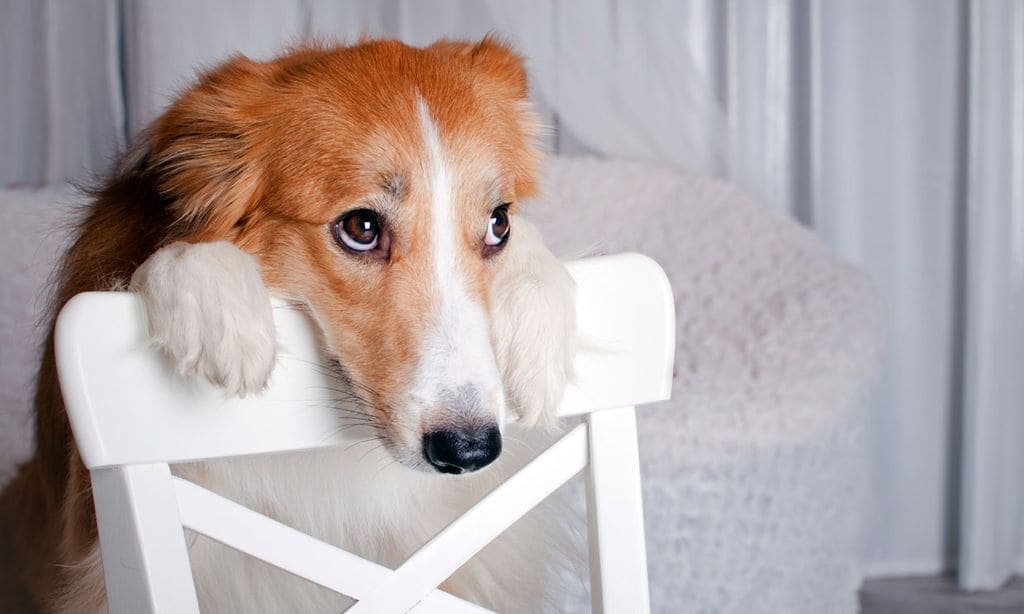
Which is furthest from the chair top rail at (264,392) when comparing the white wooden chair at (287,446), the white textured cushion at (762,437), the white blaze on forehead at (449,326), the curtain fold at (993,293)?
the curtain fold at (993,293)

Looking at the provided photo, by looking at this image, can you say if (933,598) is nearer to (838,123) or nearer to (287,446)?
(838,123)

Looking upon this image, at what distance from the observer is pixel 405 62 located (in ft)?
3.62

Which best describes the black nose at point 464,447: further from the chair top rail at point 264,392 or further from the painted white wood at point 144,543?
the painted white wood at point 144,543

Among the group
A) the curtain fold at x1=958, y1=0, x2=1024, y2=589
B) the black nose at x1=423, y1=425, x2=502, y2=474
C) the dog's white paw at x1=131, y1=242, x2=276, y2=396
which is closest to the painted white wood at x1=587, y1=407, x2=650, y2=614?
the black nose at x1=423, y1=425, x2=502, y2=474

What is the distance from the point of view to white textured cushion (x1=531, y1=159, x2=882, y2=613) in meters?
1.73

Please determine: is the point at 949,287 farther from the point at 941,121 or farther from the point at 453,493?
the point at 453,493

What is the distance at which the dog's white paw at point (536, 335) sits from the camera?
0.88m

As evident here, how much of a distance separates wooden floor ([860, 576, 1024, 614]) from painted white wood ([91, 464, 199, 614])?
2160 millimetres

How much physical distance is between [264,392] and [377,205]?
14.8 inches

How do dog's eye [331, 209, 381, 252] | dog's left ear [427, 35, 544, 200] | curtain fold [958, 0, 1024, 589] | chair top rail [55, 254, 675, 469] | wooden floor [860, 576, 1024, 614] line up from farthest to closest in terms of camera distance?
curtain fold [958, 0, 1024, 589]
wooden floor [860, 576, 1024, 614]
dog's left ear [427, 35, 544, 200]
dog's eye [331, 209, 381, 252]
chair top rail [55, 254, 675, 469]

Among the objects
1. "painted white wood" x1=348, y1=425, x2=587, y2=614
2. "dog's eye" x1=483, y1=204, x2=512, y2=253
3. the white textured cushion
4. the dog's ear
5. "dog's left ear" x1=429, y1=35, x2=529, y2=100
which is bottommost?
the white textured cushion

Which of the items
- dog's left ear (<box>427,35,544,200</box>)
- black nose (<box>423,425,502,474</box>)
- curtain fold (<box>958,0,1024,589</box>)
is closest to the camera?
black nose (<box>423,425,502,474</box>)

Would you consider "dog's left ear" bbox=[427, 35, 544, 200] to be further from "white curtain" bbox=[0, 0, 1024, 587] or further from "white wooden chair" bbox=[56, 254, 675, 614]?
"white curtain" bbox=[0, 0, 1024, 587]

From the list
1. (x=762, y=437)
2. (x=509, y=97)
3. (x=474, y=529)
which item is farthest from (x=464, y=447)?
(x=762, y=437)
